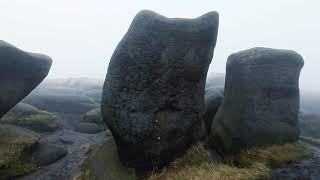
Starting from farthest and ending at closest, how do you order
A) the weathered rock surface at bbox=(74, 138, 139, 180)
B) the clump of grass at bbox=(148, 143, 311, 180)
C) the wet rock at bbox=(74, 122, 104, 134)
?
the wet rock at bbox=(74, 122, 104, 134), the weathered rock surface at bbox=(74, 138, 139, 180), the clump of grass at bbox=(148, 143, 311, 180)

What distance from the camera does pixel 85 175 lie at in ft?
50.1

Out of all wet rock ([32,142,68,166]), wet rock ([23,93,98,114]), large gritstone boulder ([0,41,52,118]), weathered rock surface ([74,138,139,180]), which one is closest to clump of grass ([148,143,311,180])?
weathered rock surface ([74,138,139,180])

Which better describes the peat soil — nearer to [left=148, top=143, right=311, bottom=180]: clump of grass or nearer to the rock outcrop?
the rock outcrop

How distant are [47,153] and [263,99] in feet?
37.5

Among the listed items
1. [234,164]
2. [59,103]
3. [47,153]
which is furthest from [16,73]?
[59,103]

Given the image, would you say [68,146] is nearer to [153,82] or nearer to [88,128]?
[88,128]

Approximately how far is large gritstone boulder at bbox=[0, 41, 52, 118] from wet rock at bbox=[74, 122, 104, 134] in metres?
7.38

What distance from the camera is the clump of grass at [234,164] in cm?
1331

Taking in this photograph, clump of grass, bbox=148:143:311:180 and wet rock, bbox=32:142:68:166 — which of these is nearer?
clump of grass, bbox=148:143:311:180

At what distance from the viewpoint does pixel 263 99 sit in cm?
1692

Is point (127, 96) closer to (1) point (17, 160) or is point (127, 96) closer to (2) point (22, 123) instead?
(1) point (17, 160)

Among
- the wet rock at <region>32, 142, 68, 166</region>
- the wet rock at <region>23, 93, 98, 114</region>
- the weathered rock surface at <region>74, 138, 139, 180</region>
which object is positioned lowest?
the wet rock at <region>23, 93, 98, 114</region>

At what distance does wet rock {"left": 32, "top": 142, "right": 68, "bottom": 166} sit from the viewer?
60.6 feet

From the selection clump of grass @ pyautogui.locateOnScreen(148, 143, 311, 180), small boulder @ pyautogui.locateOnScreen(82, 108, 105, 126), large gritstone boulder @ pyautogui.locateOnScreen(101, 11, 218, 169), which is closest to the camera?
clump of grass @ pyautogui.locateOnScreen(148, 143, 311, 180)
